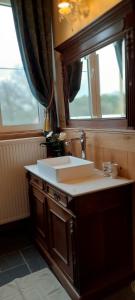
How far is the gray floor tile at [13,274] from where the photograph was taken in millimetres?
1959

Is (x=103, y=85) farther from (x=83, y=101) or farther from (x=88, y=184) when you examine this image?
(x=88, y=184)

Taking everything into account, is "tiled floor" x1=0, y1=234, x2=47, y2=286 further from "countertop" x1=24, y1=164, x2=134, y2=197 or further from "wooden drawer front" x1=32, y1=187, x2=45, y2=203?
"countertop" x1=24, y1=164, x2=134, y2=197

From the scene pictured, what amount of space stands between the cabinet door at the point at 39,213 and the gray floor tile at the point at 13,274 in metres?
0.28

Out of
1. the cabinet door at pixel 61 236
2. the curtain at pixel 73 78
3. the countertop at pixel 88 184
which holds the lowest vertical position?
the cabinet door at pixel 61 236

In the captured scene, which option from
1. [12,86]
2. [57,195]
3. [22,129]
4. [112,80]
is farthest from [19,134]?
[112,80]

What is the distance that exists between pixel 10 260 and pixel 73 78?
1.80m

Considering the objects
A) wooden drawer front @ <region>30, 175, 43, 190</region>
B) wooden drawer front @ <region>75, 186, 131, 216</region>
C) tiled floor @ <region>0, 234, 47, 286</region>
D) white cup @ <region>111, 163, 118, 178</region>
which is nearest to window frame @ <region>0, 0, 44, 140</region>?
wooden drawer front @ <region>30, 175, 43, 190</region>

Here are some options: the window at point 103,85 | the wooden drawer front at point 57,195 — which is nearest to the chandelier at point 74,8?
the window at point 103,85

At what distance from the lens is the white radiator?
2500mm

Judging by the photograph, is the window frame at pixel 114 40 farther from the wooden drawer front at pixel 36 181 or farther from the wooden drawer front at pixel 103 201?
the wooden drawer front at pixel 36 181

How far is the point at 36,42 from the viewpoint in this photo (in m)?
2.53

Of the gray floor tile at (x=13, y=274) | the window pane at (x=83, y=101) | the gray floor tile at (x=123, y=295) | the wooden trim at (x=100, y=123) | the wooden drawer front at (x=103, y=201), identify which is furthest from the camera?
the window pane at (x=83, y=101)

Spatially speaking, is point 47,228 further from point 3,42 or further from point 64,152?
point 3,42

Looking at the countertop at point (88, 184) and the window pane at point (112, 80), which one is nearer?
the countertop at point (88, 184)
